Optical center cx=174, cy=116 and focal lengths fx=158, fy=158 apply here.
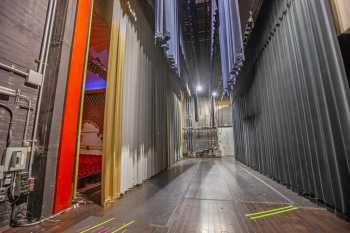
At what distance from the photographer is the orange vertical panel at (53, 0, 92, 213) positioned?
203 centimetres

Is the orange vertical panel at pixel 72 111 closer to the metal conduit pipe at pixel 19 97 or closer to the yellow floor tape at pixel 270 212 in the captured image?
the metal conduit pipe at pixel 19 97

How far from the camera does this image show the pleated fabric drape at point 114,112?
2.38 m

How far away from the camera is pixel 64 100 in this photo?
6.98 feet

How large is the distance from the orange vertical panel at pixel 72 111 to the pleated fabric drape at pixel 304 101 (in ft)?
10.5

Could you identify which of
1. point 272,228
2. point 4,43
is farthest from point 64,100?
point 272,228

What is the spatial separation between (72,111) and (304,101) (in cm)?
333

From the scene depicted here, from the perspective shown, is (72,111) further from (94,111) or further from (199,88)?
(199,88)

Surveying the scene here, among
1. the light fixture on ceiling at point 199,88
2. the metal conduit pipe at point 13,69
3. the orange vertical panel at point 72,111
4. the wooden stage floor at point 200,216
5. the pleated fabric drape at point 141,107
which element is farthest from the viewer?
the light fixture on ceiling at point 199,88

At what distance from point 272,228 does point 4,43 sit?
10.8ft

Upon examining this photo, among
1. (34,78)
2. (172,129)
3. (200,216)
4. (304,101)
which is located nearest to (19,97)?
(34,78)

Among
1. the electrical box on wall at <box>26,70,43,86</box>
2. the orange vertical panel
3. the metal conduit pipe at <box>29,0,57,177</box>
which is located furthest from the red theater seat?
the electrical box on wall at <box>26,70,43,86</box>

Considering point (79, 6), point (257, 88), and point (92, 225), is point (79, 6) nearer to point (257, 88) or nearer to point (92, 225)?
point (92, 225)

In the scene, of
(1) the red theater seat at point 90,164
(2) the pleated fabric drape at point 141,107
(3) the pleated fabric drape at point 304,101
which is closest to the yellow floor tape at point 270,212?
(3) the pleated fabric drape at point 304,101

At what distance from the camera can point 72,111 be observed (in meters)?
2.24
